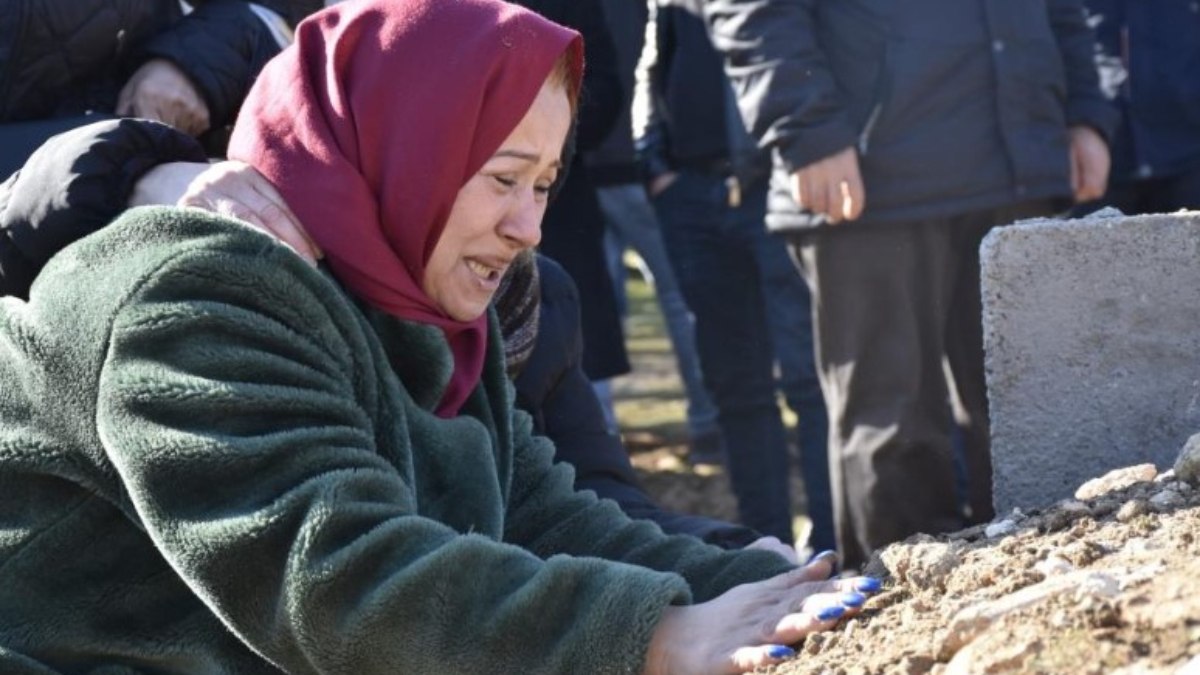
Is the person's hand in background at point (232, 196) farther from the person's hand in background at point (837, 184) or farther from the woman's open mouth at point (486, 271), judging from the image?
the person's hand in background at point (837, 184)

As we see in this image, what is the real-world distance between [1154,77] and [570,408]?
2.78 meters

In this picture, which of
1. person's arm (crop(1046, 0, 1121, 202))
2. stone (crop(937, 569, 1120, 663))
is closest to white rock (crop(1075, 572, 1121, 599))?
stone (crop(937, 569, 1120, 663))

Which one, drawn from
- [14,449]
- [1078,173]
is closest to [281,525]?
[14,449]

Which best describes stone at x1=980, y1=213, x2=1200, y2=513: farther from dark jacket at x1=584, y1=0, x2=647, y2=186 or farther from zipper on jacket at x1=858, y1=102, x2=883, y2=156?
dark jacket at x1=584, y1=0, x2=647, y2=186

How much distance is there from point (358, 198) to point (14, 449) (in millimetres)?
553

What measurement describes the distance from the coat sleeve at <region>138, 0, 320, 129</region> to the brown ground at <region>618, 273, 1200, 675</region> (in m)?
1.82

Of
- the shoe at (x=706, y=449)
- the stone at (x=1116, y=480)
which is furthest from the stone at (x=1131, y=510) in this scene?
the shoe at (x=706, y=449)

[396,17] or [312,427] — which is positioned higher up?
[396,17]

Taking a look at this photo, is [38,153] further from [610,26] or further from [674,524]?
[610,26]

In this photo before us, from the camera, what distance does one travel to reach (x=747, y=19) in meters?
5.35

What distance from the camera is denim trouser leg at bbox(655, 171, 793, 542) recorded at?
669 centimetres

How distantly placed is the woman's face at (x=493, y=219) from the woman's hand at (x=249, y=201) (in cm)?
20

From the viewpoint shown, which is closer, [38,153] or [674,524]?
[38,153]

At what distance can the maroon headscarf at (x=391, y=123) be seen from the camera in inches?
120
